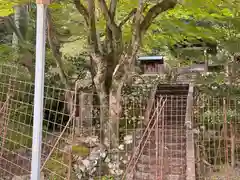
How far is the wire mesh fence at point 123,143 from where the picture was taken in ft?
18.0

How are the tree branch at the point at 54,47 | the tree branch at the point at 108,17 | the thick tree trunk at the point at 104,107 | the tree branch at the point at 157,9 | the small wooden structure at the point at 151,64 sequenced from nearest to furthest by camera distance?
the tree branch at the point at 157,9, the tree branch at the point at 108,17, the thick tree trunk at the point at 104,107, the tree branch at the point at 54,47, the small wooden structure at the point at 151,64

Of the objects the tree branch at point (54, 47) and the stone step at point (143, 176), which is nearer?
the stone step at point (143, 176)

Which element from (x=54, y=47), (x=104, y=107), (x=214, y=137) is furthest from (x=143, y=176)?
(x=54, y=47)

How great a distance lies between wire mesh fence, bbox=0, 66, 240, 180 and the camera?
18.0ft

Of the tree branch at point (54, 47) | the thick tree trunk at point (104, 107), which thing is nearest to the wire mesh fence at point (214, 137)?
the thick tree trunk at point (104, 107)

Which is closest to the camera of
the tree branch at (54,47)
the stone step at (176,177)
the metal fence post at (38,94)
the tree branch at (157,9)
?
the metal fence post at (38,94)

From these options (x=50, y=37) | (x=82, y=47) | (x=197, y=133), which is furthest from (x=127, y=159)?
(x=82, y=47)

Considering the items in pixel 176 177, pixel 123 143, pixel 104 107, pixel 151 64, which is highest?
pixel 151 64

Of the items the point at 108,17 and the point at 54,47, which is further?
the point at 54,47

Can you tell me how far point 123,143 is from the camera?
21.7 ft

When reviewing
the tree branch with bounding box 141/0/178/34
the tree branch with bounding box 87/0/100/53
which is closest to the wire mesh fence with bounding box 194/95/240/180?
the tree branch with bounding box 141/0/178/34

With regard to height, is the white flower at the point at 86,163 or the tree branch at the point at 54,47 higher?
the tree branch at the point at 54,47

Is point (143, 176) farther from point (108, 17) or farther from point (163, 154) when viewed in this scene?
point (108, 17)

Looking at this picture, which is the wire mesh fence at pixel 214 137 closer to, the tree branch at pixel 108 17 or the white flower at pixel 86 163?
the white flower at pixel 86 163
